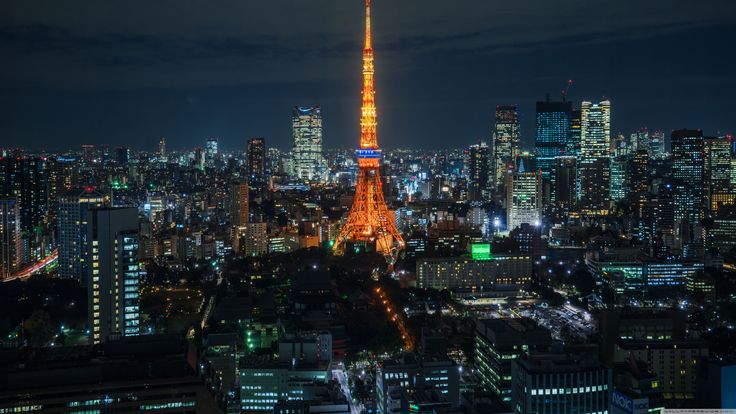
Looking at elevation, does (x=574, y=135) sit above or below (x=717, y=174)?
above

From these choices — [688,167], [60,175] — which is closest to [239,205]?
[60,175]

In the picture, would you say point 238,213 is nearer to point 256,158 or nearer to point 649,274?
point 649,274

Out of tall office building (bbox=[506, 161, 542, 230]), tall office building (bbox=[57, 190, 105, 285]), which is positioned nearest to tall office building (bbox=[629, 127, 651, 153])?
tall office building (bbox=[506, 161, 542, 230])

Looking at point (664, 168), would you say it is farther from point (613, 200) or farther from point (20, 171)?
point (20, 171)

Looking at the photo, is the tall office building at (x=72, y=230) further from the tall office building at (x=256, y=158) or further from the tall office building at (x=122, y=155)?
the tall office building at (x=256, y=158)

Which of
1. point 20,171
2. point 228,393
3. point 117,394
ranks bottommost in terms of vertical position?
point 228,393

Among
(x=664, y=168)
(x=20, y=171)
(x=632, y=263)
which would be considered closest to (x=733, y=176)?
(x=664, y=168)
